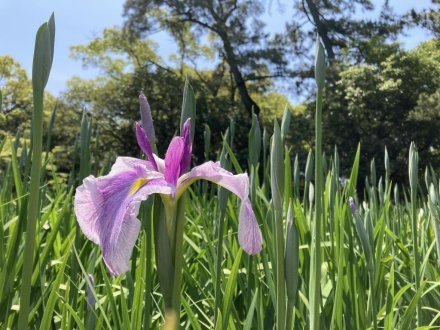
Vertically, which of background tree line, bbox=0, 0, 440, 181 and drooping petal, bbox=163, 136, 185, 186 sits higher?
background tree line, bbox=0, 0, 440, 181

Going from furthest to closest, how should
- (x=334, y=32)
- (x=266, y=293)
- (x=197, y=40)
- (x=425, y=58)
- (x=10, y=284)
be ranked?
(x=197, y=40), (x=334, y=32), (x=425, y=58), (x=266, y=293), (x=10, y=284)

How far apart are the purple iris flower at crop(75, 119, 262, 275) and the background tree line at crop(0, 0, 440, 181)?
39.5 ft

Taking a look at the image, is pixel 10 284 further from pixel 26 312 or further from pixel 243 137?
pixel 243 137

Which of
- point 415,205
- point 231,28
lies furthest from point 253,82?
point 415,205

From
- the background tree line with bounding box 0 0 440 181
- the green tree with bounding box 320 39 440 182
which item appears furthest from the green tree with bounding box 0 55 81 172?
the green tree with bounding box 320 39 440 182

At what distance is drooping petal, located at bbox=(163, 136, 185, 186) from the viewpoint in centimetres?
55

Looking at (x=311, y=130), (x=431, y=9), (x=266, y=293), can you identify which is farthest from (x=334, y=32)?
(x=266, y=293)

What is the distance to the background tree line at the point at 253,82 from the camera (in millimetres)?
12664

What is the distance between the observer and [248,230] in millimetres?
529

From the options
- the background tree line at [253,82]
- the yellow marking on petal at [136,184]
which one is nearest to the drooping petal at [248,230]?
the yellow marking on petal at [136,184]

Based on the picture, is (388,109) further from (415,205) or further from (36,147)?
(36,147)

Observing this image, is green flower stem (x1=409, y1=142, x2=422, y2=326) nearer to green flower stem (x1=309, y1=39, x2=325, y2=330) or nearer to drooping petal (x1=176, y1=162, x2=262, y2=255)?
green flower stem (x1=309, y1=39, x2=325, y2=330)

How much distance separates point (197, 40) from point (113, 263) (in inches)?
677

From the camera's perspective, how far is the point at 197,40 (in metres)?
17.1
